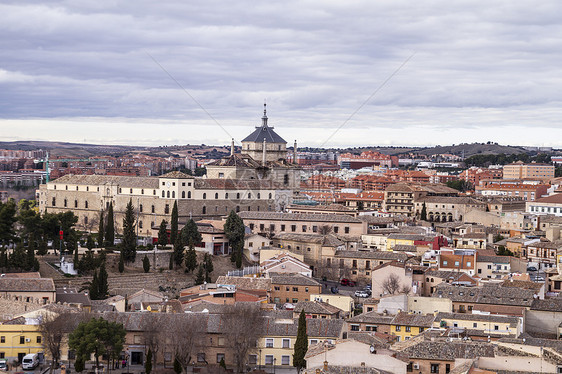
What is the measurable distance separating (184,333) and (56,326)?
2.96 metres

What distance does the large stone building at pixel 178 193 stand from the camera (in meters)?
44.1

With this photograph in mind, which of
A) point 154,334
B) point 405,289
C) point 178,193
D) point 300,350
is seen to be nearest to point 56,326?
point 154,334

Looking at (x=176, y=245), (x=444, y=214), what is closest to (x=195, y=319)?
(x=176, y=245)

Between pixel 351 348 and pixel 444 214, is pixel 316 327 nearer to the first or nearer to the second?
pixel 351 348

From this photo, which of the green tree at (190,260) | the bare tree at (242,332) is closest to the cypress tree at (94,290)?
the green tree at (190,260)

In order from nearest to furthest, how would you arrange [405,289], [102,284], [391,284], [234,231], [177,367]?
[177,367] < [102,284] < [405,289] < [391,284] < [234,231]

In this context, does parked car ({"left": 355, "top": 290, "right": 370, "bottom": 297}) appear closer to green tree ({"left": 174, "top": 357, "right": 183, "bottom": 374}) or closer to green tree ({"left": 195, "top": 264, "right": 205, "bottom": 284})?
green tree ({"left": 195, "top": 264, "right": 205, "bottom": 284})

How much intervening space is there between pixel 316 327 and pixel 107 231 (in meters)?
13.9

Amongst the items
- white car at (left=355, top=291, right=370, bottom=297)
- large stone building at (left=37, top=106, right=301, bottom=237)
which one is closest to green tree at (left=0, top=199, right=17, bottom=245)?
large stone building at (left=37, top=106, right=301, bottom=237)

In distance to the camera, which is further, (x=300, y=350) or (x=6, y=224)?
(x=6, y=224)

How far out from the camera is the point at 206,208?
44.7 m

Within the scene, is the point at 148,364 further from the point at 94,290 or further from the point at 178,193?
the point at 178,193

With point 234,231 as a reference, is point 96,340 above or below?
below

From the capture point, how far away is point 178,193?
4384 cm
